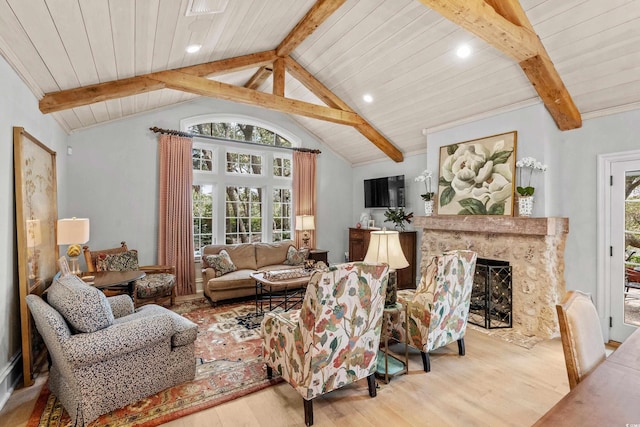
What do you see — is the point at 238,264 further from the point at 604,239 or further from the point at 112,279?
the point at 604,239

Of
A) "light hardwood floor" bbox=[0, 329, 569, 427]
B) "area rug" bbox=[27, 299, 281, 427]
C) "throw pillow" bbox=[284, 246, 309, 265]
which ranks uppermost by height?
"throw pillow" bbox=[284, 246, 309, 265]

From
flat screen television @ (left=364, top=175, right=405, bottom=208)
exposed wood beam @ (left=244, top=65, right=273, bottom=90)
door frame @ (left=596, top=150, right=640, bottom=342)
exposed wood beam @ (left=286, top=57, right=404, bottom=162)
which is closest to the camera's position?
door frame @ (left=596, top=150, right=640, bottom=342)

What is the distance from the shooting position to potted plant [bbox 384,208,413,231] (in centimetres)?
578

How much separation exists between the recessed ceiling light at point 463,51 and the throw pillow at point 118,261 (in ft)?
16.4

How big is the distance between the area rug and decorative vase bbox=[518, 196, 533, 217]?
329 cm

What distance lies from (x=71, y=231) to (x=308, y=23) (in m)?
3.43

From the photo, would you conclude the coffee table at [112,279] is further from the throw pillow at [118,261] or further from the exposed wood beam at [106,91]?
the exposed wood beam at [106,91]

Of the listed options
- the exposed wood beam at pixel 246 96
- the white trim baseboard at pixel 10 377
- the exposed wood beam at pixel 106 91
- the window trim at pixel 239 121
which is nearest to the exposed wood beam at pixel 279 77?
the exposed wood beam at pixel 246 96

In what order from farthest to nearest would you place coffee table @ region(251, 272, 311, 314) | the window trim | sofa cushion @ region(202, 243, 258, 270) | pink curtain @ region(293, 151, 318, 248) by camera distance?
pink curtain @ region(293, 151, 318, 248)
the window trim
sofa cushion @ region(202, 243, 258, 270)
coffee table @ region(251, 272, 311, 314)

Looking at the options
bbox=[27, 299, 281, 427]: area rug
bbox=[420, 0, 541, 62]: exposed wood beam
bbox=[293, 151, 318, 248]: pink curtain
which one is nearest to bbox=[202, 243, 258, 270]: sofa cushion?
bbox=[293, 151, 318, 248]: pink curtain

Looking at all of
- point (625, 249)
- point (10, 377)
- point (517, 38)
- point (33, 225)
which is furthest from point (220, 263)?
point (625, 249)

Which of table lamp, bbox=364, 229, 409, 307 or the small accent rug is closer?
table lamp, bbox=364, 229, 409, 307

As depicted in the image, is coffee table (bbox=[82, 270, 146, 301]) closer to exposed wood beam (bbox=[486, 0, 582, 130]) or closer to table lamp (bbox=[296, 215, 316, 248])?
table lamp (bbox=[296, 215, 316, 248])

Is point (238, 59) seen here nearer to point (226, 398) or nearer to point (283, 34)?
point (283, 34)
